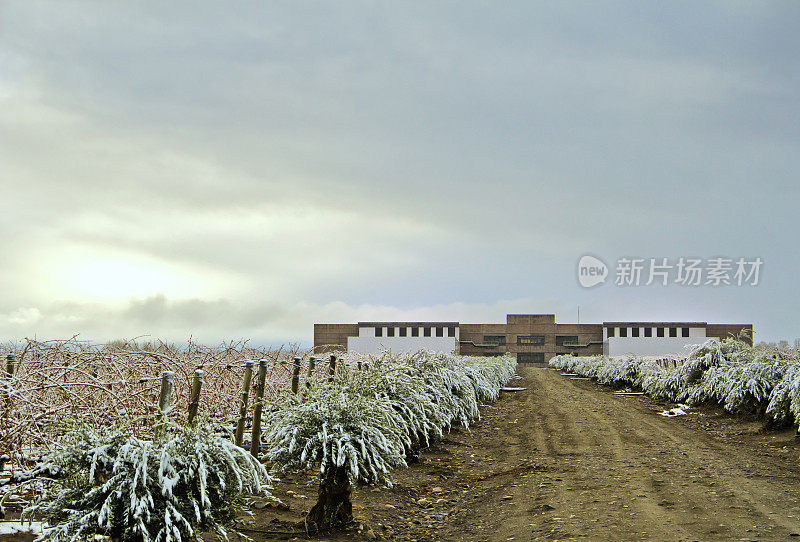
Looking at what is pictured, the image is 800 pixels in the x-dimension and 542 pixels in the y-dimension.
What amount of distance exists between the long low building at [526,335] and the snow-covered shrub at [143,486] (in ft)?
212

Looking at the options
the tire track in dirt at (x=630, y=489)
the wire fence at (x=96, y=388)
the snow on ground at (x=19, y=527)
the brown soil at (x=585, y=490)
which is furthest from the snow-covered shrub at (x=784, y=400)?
the snow on ground at (x=19, y=527)

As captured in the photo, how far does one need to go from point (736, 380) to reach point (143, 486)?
53.5 feet

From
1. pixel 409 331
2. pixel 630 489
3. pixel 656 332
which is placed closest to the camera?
pixel 630 489

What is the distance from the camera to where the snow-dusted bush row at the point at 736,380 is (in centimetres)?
1384

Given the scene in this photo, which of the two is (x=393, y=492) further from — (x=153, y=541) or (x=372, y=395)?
(x=153, y=541)

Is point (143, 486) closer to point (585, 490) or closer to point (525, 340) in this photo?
point (585, 490)

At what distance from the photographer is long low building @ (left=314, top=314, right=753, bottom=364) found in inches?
2805

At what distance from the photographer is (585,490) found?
26.9 ft

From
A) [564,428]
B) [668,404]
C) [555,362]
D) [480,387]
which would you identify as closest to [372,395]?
[564,428]

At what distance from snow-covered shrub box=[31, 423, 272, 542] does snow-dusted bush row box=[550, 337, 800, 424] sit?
11337 millimetres

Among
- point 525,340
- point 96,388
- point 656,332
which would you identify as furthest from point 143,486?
point 525,340

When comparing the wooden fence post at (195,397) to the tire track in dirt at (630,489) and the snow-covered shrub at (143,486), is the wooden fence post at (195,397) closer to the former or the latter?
A: the snow-covered shrub at (143,486)

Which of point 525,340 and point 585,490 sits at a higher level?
point 525,340

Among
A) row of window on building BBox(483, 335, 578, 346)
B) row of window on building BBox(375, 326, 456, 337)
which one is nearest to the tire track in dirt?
row of window on building BBox(375, 326, 456, 337)
